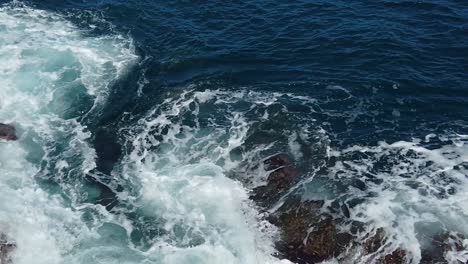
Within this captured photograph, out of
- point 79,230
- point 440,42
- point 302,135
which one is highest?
point 440,42

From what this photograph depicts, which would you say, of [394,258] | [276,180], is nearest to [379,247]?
[394,258]

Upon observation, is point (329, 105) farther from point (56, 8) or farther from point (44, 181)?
point (56, 8)

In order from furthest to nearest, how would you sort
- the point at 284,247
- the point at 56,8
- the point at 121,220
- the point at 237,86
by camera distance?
the point at 56,8, the point at 237,86, the point at 121,220, the point at 284,247

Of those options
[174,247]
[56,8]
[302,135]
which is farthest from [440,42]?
[56,8]

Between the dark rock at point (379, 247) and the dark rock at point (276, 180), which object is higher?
the dark rock at point (276, 180)

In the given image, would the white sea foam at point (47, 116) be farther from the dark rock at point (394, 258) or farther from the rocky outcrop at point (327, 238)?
the dark rock at point (394, 258)

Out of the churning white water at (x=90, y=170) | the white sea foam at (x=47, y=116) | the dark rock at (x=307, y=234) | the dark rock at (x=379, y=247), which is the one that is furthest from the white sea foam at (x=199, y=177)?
the dark rock at (x=379, y=247)
